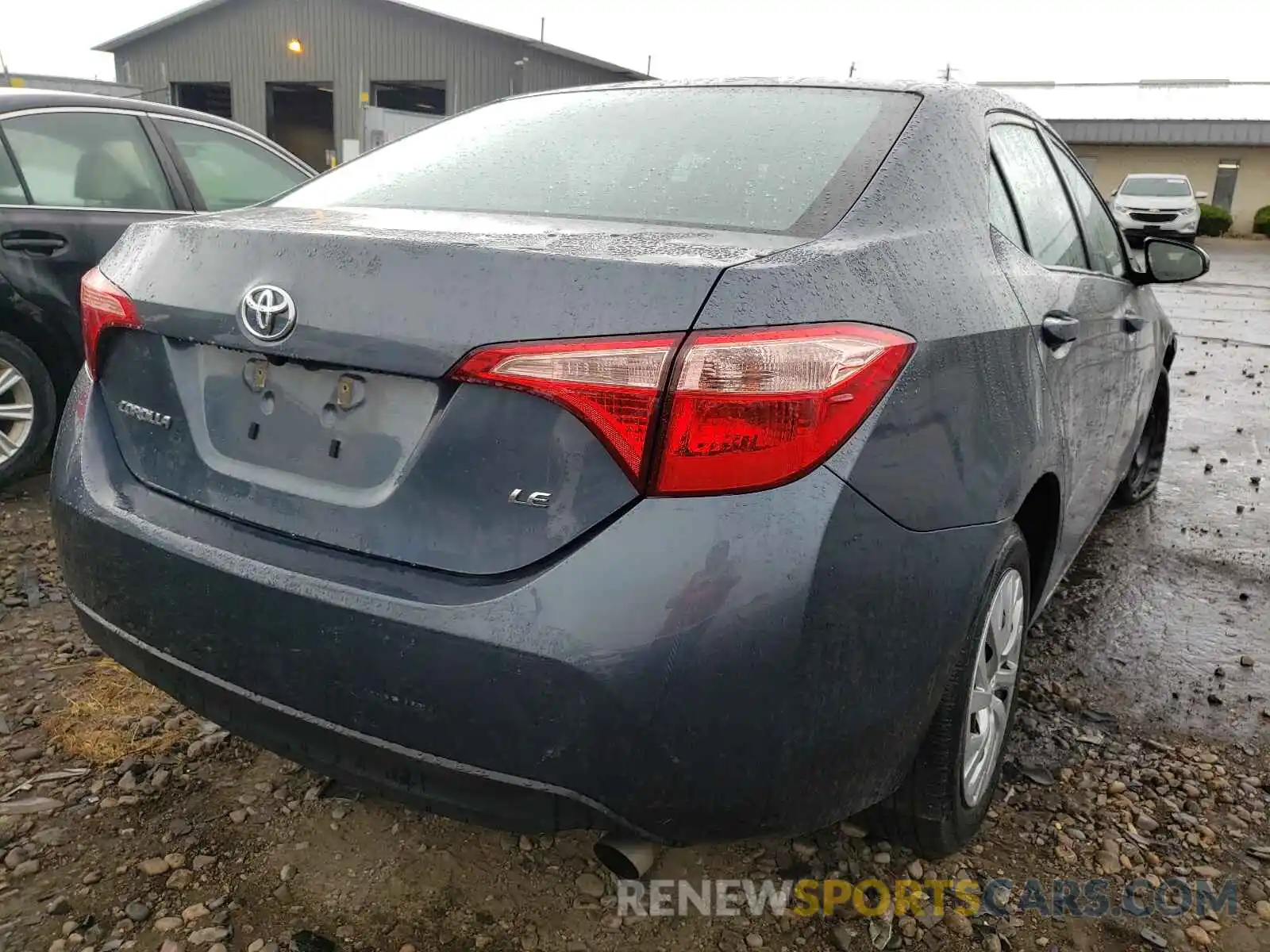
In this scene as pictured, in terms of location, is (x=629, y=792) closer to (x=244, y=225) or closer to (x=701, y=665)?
(x=701, y=665)

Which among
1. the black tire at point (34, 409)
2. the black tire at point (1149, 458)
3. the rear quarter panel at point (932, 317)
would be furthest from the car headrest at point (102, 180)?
the black tire at point (1149, 458)

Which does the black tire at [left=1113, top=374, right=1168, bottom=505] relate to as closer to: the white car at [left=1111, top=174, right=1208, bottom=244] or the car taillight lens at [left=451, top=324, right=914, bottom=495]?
the car taillight lens at [left=451, top=324, right=914, bottom=495]

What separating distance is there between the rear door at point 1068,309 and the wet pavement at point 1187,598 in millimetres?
416

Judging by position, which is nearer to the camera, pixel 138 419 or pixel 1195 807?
pixel 138 419

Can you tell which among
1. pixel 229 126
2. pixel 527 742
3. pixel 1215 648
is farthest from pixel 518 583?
pixel 229 126

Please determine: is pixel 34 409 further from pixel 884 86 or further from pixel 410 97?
pixel 410 97

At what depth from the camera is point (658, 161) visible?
1.98 metres

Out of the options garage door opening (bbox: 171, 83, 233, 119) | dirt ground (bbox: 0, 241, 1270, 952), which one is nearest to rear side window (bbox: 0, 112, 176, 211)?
dirt ground (bbox: 0, 241, 1270, 952)

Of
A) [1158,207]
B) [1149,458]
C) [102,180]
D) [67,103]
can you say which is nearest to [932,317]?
[1149,458]

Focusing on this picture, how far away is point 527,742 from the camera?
135 cm

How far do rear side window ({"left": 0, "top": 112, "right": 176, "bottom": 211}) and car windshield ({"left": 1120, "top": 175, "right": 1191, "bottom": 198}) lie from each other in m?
26.5

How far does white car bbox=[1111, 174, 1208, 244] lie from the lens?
80.6ft

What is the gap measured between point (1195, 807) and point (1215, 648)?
3.22 ft

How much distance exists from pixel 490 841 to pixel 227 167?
13.0ft
